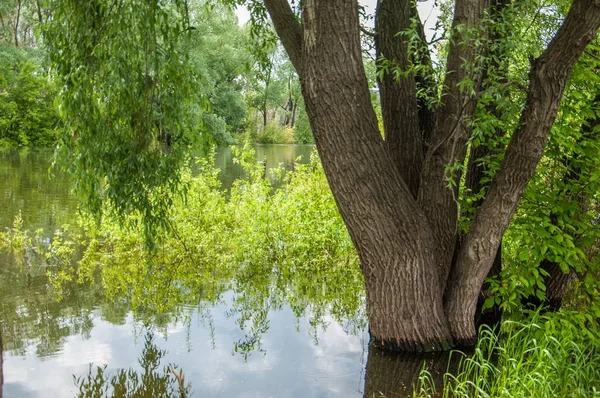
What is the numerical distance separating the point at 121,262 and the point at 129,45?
457 cm

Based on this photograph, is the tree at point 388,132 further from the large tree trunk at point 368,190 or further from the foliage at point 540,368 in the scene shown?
the foliage at point 540,368

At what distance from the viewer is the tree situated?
4.79 meters

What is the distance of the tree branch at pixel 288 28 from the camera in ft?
17.1

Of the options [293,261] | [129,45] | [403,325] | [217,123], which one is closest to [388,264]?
[403,325]

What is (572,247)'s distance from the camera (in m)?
5.01

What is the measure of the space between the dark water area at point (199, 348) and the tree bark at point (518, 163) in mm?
614

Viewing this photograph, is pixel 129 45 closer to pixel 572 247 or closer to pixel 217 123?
pixel 572 247

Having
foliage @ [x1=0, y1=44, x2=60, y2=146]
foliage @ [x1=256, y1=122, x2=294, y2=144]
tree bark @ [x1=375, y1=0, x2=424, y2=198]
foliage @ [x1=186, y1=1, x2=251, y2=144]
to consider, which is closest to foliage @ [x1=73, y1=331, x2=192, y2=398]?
tree bark @ [x1=375, y1=0, x2=424, y2=198]

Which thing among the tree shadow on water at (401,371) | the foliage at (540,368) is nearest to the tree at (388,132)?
the tree shadow on water at (401,371)

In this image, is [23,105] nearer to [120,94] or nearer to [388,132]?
[120,94]

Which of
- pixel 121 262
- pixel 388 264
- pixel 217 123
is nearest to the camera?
pixel 388 264

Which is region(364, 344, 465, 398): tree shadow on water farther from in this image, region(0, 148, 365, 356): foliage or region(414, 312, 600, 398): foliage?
region(0, 148, 365, 356): foliage

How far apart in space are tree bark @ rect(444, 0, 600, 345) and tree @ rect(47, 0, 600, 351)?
0.01m

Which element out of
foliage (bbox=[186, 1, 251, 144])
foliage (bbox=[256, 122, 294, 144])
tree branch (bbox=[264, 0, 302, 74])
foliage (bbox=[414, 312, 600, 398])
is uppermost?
foliage (bbox=[186, 1, 251, 144])
